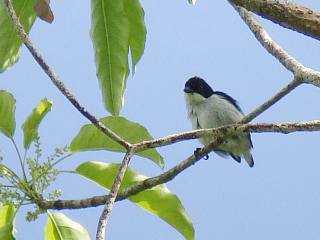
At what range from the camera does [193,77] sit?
294 inches

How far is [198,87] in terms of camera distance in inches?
277

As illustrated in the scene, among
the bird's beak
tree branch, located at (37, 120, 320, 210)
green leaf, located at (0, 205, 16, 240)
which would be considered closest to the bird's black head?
the bird's beak

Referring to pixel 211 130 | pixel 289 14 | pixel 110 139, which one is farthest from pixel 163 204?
pixel 289 14

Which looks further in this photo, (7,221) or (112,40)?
(112,40)

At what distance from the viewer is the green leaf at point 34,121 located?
338 cm

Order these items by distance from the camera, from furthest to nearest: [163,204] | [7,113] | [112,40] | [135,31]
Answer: [135,31] → [112,40] → [7,113] → [163,204]

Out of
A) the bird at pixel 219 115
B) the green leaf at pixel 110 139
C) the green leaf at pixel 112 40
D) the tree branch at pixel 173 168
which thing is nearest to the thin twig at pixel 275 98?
the tree branch at pixel 173 168

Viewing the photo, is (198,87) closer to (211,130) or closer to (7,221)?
(7,221)

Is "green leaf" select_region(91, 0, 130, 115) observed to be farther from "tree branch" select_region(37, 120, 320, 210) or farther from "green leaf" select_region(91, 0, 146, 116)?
"tree branch" select_region(37, 120, 320, 210)

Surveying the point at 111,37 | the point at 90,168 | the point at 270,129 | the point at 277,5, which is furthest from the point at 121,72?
the point at 277,5

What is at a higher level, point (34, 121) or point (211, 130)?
point (34, 121)

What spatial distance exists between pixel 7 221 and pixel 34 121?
46 cm

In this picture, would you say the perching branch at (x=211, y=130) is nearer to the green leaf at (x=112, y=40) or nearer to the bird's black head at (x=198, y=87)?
the green leaf at (x=112, y=40)

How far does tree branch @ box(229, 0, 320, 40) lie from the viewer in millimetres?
2168
